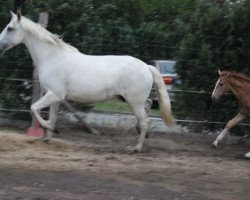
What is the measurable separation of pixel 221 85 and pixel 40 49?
349cm

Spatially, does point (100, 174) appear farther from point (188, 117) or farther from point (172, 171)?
point (188, 117)

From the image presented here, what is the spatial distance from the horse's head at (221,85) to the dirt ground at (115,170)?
1.02 meters

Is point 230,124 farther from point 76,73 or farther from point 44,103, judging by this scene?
point 44,103

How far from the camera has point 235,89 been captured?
10.9 metres

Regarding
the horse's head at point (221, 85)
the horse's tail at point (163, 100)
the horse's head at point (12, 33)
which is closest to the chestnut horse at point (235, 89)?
the horse's head at point (221, 85)

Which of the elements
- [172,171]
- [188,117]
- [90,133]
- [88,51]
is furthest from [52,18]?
[172,171]

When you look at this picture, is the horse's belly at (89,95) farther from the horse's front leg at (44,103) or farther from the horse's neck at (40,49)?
the horse's neck at (40,49)

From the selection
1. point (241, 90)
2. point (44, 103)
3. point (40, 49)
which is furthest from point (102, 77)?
point (241, 90)

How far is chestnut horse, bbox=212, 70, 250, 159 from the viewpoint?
35.5 feet

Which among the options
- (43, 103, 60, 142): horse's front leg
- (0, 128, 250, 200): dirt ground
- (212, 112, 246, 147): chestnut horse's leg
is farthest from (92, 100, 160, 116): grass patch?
(43, 103, 60, 142): horse's front leg

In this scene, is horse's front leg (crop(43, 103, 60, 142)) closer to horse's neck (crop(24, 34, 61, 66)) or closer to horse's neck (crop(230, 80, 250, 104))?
horse's neck (crop(24, 34, 61, 66))

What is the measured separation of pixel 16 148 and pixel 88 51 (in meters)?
3.24

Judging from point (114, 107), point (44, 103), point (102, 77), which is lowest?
point (114, 107)

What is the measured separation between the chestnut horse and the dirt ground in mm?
607
